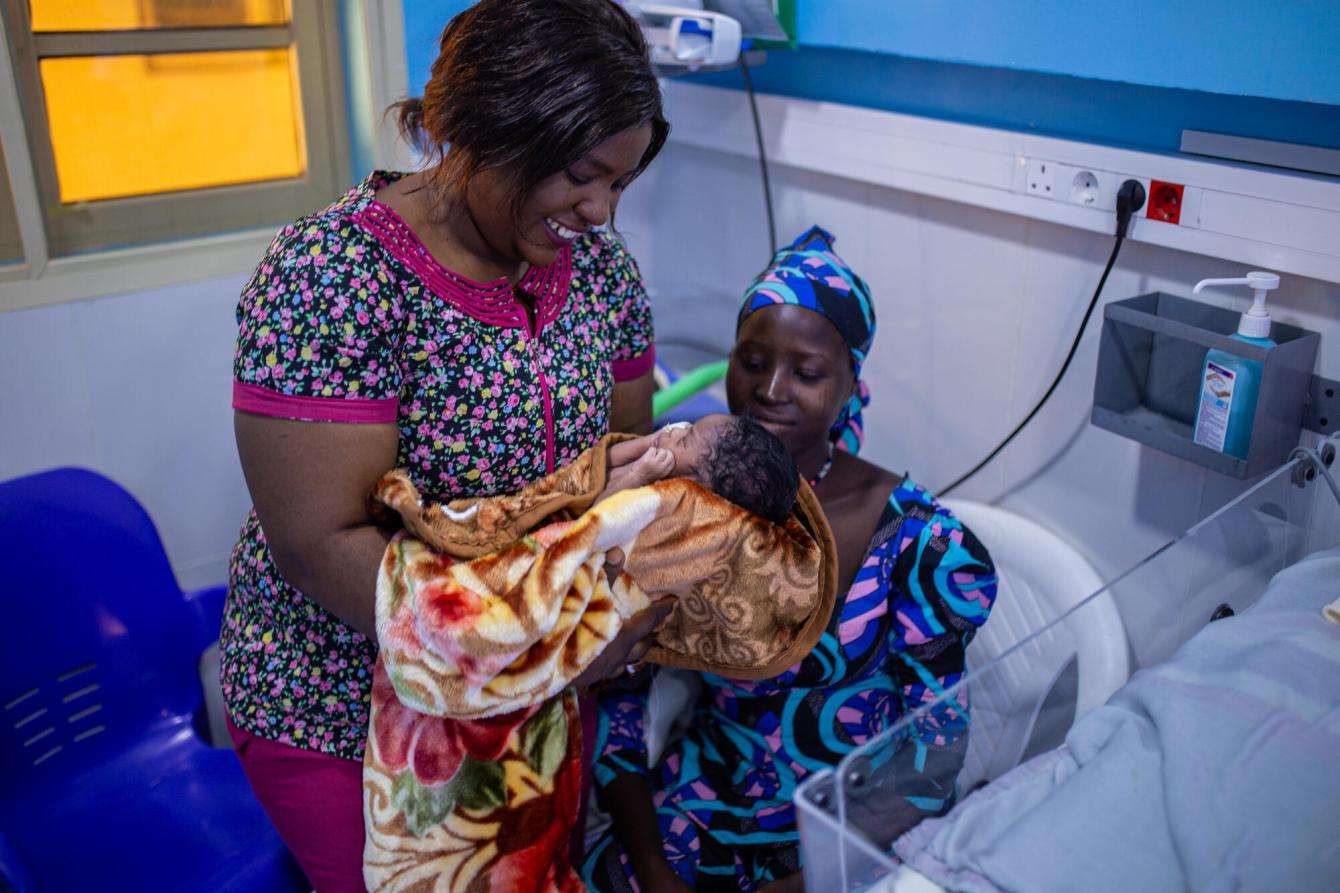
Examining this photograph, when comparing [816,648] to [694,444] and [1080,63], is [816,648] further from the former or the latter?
[1080,63]

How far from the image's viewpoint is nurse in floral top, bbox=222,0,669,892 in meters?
1.30

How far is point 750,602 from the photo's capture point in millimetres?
1550

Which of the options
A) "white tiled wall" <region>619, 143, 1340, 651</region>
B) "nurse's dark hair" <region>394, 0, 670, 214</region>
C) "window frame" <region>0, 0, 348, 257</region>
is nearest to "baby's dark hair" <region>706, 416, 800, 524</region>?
"nurse's dark hair" <region>394, 0, 670, 214</region>

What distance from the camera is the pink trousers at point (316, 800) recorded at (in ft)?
5.01

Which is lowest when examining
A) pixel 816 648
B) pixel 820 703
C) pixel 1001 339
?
pixel 820 703

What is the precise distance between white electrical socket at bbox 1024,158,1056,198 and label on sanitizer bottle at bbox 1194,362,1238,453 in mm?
404

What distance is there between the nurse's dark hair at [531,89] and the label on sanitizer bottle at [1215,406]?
2.95 ft

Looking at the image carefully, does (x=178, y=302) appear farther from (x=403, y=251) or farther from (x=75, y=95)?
(x=403, y=251)

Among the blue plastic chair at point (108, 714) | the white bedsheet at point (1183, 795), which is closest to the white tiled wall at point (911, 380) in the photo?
the blue plastic chair at point (108, 714)

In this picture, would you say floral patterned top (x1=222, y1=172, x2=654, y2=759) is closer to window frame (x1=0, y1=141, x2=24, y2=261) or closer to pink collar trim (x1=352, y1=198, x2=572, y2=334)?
pink collar trim (x1=352, y1=198, x2=572, y2=334)

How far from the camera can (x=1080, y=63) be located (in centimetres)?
183

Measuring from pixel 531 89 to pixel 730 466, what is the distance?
1.65 feet

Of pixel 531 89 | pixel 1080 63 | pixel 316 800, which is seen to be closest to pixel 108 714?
pixel 316 800

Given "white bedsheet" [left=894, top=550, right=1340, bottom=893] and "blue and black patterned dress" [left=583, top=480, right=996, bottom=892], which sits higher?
"white bedsheet" [left=894, top=550, right=1340, bottom=893]
